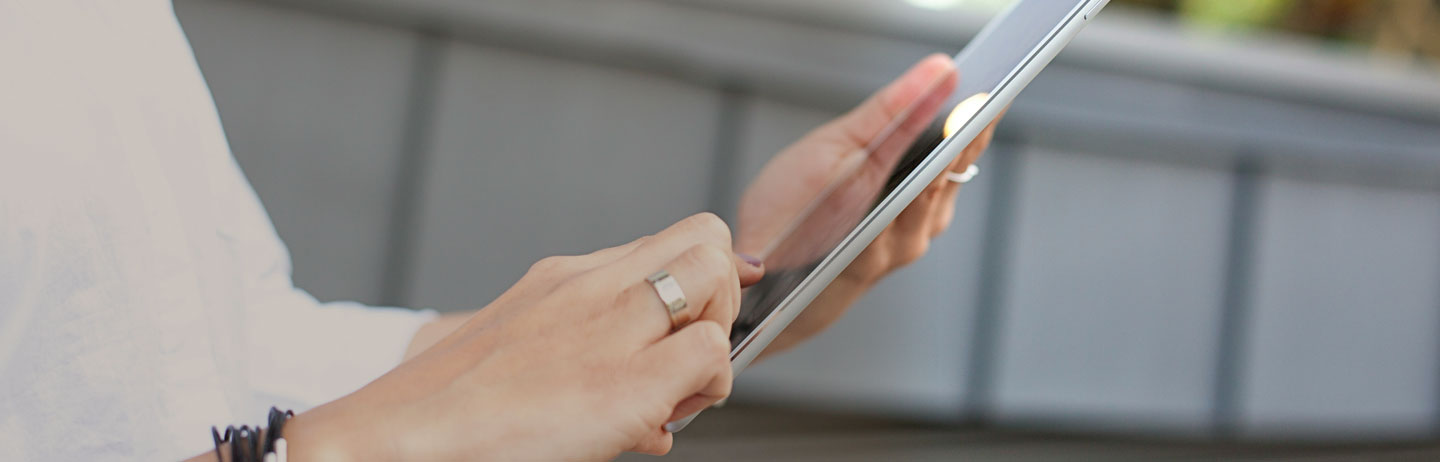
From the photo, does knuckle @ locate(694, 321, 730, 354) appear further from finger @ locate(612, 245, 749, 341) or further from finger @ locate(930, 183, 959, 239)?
finger @ locate(930, 183, 959, 239)

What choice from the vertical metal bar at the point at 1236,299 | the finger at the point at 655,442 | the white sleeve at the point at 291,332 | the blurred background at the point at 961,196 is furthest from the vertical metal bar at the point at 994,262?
the finger at the point at 655,442

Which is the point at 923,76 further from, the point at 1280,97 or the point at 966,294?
the point at 1280,97

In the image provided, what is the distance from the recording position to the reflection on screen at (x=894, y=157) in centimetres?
32

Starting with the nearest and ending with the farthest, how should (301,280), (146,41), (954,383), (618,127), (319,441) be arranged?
1. (319,441)
2. (146,41)
3. (301,280)
4. (618,127)
5. (954,383)

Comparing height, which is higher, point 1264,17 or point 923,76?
point 1264,17

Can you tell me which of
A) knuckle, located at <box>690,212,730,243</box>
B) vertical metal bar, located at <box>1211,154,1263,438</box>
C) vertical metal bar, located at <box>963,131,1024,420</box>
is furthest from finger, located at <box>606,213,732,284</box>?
vertical metal bar, located at <box>1211,154,1263,438</box>

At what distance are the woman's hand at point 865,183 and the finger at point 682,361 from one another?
0.58ft


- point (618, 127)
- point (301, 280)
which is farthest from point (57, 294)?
point (618, 127)

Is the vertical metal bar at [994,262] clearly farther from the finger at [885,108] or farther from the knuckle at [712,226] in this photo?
the knuckle at [712,226]

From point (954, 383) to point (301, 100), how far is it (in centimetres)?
118

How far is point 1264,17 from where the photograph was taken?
2332mm

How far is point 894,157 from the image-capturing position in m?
0.42

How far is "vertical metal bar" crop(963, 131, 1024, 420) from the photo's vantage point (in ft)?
5.85

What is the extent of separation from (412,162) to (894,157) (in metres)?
1.14
